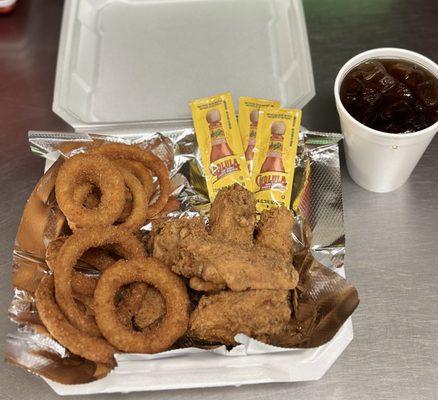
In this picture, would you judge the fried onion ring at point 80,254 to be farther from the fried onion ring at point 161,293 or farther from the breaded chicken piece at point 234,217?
the breaded chicken piece at point 234,217

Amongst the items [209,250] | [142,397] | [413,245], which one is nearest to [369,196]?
[413,245]

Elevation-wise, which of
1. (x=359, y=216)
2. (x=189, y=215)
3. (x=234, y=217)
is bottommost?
(x=359, y=216)

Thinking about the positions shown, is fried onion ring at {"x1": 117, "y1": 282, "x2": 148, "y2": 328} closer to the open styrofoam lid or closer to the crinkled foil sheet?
the crinkled foil sheet

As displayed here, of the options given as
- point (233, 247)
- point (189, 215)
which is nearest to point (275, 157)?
point (189, 215)

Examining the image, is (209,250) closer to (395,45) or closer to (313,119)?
(313,119)

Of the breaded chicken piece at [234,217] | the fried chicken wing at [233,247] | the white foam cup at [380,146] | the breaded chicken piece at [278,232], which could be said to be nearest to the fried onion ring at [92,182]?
the fried chicken wing at [233,247]

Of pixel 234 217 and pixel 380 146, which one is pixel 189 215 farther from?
pixel 380 146
